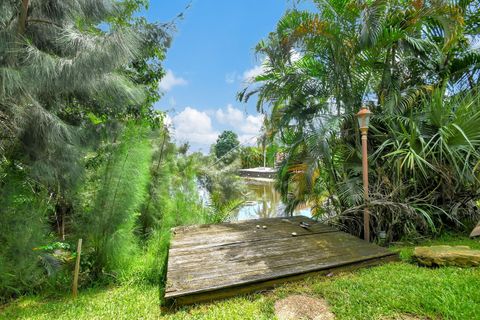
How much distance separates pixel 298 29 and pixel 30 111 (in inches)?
145

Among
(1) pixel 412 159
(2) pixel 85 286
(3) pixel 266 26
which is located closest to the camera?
(2) pixel 85 286

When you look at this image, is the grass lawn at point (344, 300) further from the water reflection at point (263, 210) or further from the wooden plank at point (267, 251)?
the water reflection at point (263, 210)

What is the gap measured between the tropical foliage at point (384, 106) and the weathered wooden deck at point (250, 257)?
0.78 meters

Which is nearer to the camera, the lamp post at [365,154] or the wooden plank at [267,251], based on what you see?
the wooden plank at [267,251]

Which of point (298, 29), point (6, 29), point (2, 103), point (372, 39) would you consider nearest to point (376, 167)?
point (372, 39)

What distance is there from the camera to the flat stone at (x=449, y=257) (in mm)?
2770

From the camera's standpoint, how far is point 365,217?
3.80m

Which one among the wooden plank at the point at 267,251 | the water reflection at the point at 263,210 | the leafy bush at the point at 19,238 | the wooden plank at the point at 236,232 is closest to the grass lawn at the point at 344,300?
the leafy bush at the point at 19,238

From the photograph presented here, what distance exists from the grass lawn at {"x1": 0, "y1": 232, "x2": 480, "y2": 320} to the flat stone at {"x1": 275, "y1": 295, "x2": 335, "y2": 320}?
62 mm

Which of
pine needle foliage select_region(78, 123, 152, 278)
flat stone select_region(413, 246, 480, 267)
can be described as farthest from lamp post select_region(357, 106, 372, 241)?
pine needle foliage select_region(78, 123, 152, 278)

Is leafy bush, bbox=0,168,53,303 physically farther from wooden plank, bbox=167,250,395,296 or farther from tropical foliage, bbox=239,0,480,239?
tropical foliage, bbox=239,0,480,239

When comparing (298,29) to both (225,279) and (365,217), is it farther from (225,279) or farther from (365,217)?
(225,279)

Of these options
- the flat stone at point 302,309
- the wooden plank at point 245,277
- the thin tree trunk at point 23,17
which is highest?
the thin tree trunk at point 23,17

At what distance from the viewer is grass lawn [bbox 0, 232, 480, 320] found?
6.77ft
